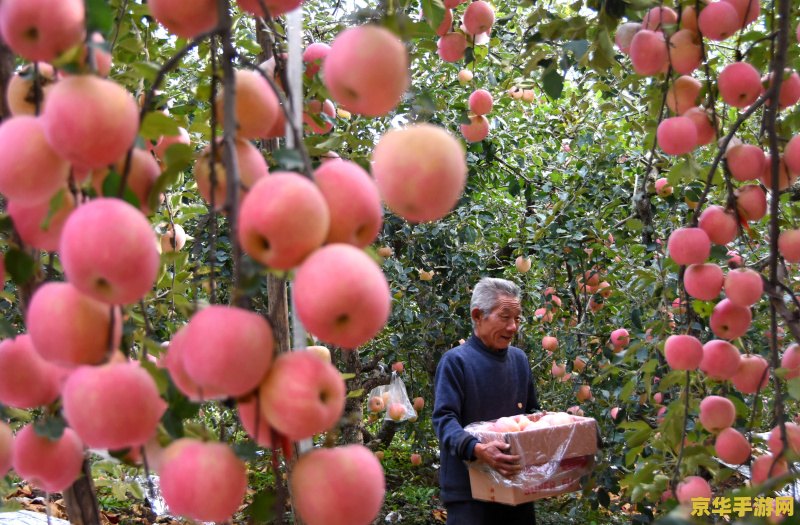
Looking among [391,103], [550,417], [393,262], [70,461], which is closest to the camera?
[391,103]

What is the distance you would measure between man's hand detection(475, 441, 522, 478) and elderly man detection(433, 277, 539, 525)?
0.05 metres

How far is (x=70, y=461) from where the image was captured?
662 millimetres

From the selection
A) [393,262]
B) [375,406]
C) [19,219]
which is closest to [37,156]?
[19,219]

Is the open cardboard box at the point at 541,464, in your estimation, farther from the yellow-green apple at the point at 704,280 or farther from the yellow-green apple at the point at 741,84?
the yellow-green apple at the point at 741,84

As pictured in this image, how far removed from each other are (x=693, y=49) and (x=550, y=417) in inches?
59.5

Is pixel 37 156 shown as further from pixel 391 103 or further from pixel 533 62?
pixel 533 62

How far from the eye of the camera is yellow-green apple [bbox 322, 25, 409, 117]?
53 centimetres

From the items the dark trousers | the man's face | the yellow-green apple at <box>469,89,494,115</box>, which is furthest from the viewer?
the man's face

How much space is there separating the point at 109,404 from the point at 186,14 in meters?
0.31

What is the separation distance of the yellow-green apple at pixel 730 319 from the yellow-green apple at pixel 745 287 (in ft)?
0.11

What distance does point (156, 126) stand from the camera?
0.64m

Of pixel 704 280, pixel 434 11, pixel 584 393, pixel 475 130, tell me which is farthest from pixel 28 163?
pixel 584 393

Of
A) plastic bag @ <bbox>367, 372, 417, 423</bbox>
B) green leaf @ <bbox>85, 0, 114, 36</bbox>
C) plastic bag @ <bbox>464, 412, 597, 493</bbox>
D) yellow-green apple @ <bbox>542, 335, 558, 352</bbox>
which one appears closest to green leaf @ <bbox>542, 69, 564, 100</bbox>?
green leaf @ <bbox>85, 0, 114, 36</bbox>

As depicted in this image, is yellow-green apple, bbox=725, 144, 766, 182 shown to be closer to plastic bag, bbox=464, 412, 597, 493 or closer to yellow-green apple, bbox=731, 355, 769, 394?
yellow-green apple, bbox=731, 355, 769, 394
